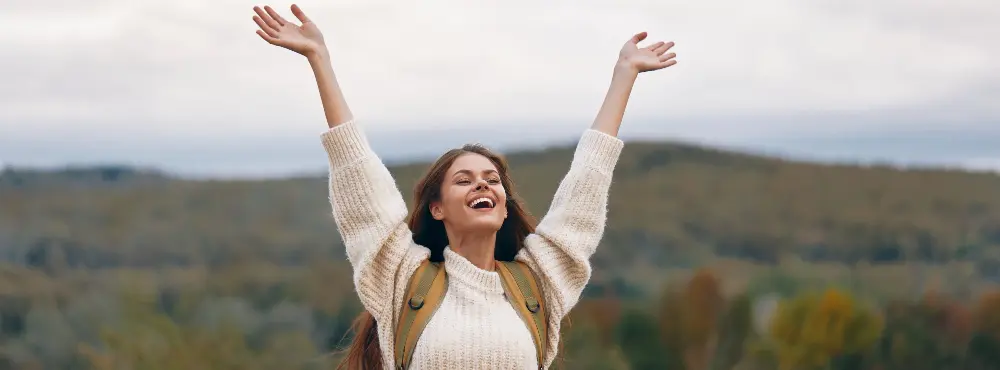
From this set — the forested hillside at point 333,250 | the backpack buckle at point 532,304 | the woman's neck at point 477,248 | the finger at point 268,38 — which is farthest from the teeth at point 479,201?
the forested hillside at point 333,250

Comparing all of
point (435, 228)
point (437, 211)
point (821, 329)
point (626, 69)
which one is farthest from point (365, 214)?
point (821, 329)

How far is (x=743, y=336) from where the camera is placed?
65562 millimetres

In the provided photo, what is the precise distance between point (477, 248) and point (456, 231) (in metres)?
0.11

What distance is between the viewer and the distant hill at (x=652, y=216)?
80.1 metres

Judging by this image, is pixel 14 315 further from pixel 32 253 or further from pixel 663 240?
pixel 663 240

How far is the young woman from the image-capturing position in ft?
21.2

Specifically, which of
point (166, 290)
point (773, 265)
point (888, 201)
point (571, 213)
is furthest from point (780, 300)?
point (571, 213)

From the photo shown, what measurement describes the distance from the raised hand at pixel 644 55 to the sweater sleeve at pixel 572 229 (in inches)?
15.1

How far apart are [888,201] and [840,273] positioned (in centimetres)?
1493

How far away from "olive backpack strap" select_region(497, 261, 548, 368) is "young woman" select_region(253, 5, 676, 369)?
0.11 feet

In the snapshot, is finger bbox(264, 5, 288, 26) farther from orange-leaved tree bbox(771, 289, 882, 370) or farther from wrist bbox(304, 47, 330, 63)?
orange-leaved tree bbox(771, 289, 882, 370)

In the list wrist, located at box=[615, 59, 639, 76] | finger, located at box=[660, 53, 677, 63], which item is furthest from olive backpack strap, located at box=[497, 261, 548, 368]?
finger, located at box=[660, 53, 677, 63]

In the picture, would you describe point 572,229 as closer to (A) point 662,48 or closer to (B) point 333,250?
(A) point 662,48

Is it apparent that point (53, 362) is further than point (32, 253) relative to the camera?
No
